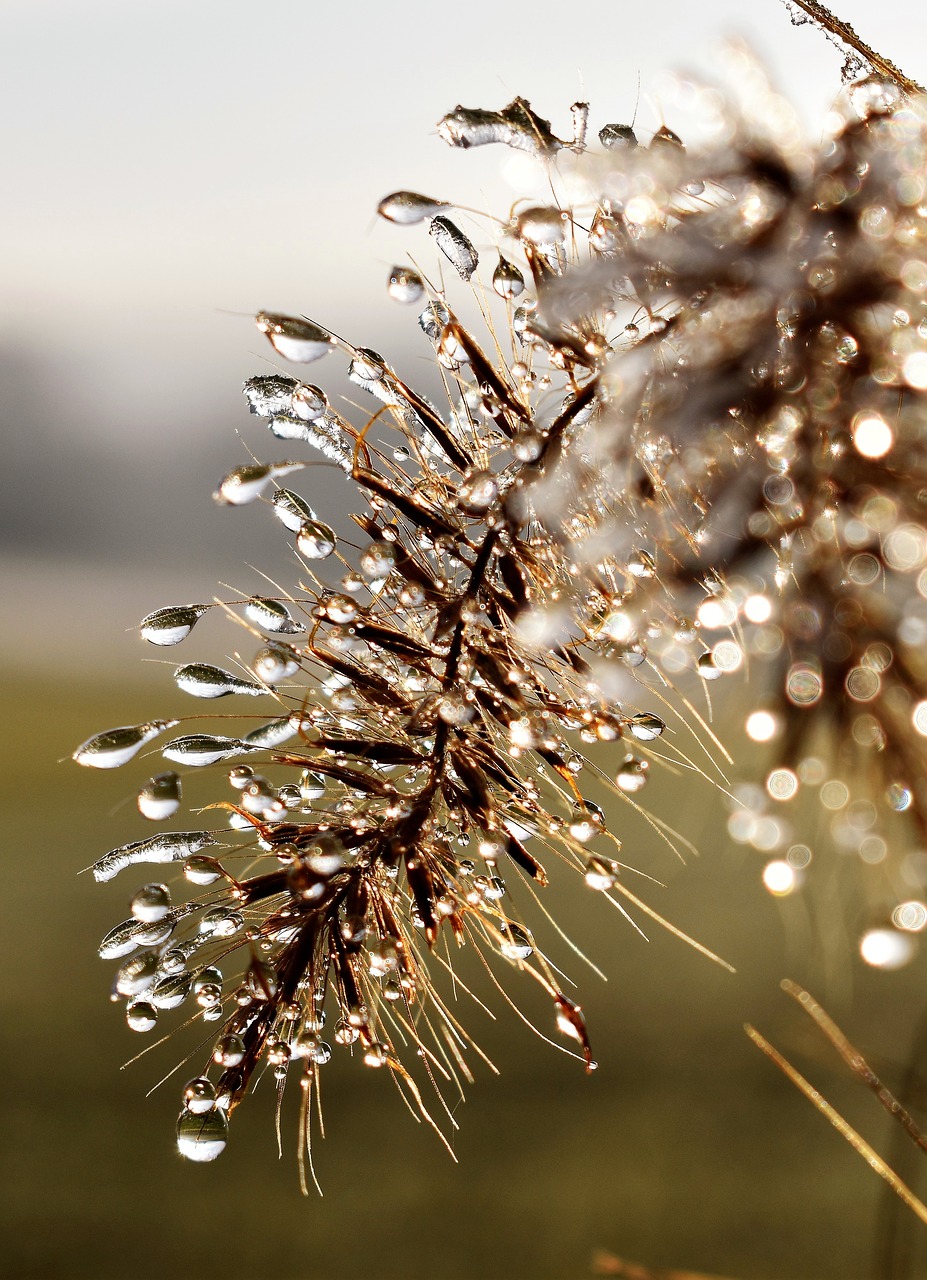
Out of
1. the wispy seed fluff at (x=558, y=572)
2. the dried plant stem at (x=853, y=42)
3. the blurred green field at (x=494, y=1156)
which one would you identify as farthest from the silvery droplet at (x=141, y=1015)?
the blurred green field at (x=494, y=1156)

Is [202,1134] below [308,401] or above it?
below

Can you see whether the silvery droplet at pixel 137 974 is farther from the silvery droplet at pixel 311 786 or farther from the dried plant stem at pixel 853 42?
the dried plant stem at pixel 853 42

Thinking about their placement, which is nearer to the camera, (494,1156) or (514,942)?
(514,942)

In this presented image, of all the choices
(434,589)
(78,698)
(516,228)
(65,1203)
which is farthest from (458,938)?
(78,698)

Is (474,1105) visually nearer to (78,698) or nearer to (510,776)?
(510,776)

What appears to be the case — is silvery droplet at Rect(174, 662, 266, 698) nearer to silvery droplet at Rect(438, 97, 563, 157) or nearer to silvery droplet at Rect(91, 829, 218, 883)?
silvery droplet at Rect(91, 829, 218, 883)

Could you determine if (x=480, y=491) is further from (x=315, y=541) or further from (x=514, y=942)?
(x=514, y=942)

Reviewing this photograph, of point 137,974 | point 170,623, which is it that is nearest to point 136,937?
point 137,974
